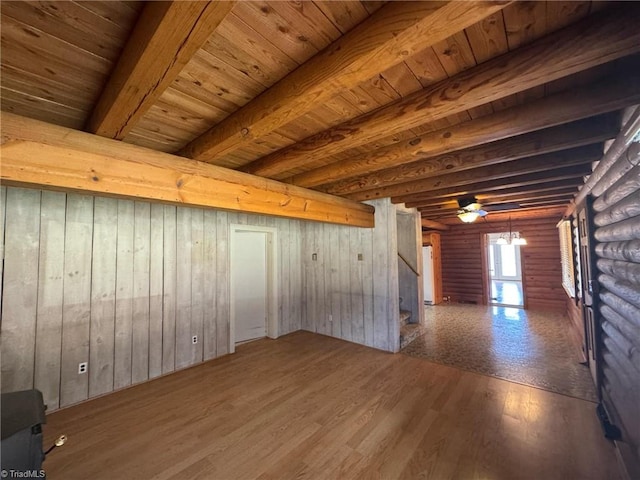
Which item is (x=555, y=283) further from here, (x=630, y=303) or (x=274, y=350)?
(x=274, y=350)

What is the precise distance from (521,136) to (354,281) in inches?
112

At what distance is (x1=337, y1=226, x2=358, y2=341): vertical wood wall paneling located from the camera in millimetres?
4262

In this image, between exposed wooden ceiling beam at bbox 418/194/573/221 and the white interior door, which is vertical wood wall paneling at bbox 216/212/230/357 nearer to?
the white interior door

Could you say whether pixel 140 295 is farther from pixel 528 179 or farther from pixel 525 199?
pixel 525 199

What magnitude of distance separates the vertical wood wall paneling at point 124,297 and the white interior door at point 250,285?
155 cm

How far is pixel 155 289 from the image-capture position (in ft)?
10.1

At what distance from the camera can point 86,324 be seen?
8.52 ft

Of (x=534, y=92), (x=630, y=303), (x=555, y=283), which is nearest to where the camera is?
(x=534, y=92)

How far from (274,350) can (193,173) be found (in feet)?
9.65

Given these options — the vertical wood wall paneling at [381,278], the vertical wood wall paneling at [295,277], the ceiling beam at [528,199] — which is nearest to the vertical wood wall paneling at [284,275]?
the vertical wood wall paneling at [295,277]

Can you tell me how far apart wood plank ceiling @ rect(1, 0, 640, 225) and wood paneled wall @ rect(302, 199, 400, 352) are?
6.77 ft

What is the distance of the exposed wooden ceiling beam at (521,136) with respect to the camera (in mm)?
1490

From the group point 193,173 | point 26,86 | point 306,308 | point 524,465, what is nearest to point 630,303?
point 524,465

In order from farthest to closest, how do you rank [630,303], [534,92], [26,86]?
[630,303], [534,92], [26,86]
